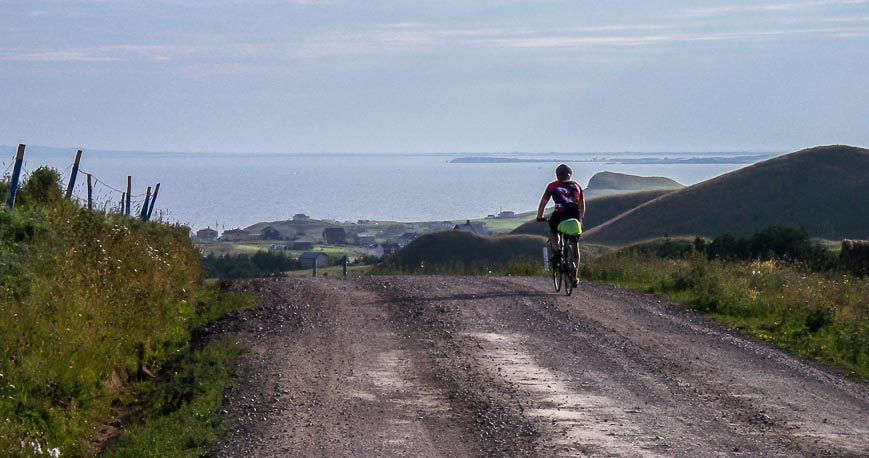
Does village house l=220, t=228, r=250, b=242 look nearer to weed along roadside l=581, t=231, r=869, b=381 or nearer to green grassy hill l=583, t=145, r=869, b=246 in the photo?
green grassy hill l=583, t=145, r=869, b=246

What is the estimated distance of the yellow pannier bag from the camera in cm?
1727

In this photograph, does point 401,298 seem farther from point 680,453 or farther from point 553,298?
point 680,453

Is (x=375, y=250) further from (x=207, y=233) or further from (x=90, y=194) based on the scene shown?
(x=90, y=194)

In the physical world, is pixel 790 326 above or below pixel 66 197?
below

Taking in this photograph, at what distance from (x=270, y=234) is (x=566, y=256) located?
244ft

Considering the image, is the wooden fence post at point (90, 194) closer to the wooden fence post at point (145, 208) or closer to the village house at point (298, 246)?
the wooden fence post at point (145, 208)

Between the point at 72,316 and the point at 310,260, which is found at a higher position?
the point at 72,316

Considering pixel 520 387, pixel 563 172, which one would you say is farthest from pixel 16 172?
pixel 563 172

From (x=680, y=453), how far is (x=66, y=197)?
34.3ft

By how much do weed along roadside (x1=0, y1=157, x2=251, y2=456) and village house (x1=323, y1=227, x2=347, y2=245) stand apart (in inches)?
3037

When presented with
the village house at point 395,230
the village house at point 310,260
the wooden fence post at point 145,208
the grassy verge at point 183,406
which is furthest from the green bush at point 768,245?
the village house at point 395,230

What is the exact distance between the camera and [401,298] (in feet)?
56.6

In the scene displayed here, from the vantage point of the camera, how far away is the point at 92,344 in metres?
10.7

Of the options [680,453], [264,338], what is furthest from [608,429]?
[264,338]
